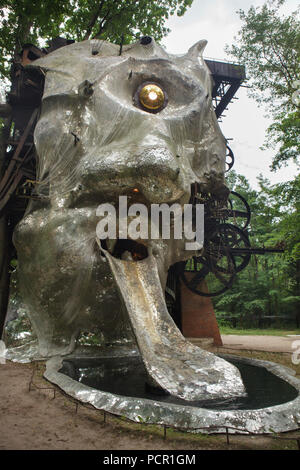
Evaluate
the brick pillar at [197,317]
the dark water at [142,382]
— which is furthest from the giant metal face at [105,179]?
the brick pillar at [197,317]

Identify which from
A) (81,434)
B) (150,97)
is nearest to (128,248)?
(150,97)

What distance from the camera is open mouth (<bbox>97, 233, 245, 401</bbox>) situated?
514cm

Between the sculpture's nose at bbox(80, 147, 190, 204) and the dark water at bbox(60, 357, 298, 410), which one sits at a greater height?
the sculpture's nose at bbox(80, 147, 190, 204)

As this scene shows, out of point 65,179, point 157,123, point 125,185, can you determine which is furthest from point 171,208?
point 65,179

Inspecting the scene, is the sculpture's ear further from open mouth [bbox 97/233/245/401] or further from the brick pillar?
the brick pillar

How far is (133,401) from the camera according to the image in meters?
4.35

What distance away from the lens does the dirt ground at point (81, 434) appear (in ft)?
11.1

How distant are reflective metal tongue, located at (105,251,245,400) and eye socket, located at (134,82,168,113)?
421 centimetres

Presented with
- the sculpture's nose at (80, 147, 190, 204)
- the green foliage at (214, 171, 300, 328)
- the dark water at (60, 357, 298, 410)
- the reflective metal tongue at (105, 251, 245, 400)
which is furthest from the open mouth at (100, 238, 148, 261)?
the green foliage at (214, 171, 300, 328)

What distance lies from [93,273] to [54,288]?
39.3 inches

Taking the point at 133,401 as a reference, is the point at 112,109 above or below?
above

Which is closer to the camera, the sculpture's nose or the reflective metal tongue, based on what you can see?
the reflective metal tongue
